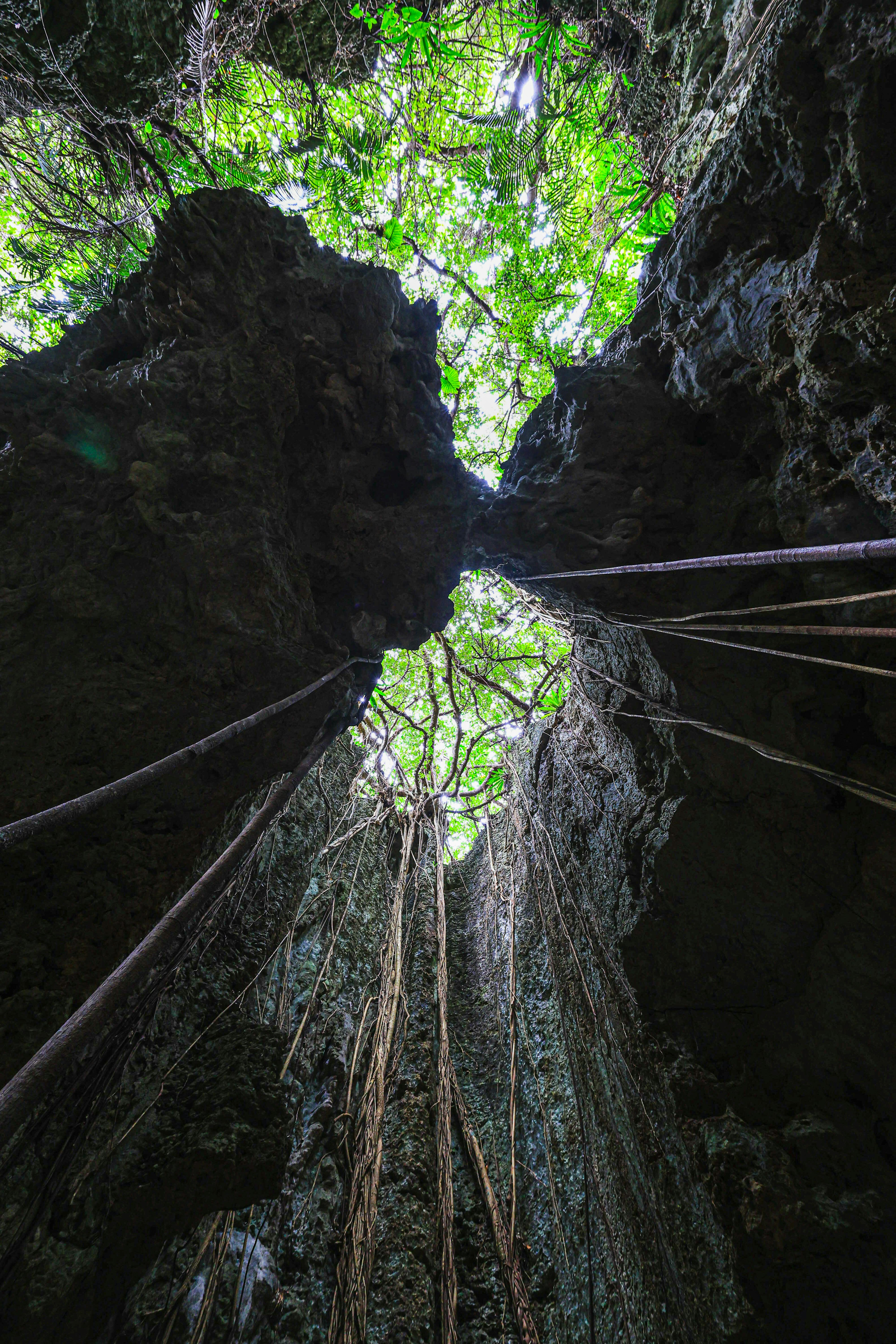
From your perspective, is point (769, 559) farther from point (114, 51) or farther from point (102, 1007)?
point (114, 51)

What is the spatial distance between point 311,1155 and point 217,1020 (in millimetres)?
1061

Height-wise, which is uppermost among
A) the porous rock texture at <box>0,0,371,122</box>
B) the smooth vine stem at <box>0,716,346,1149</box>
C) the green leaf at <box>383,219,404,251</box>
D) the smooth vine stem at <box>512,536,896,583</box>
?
the green leaf at <box>383,219,404,251</box>

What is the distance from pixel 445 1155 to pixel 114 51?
623 cm

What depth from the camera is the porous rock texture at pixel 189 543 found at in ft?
6.35

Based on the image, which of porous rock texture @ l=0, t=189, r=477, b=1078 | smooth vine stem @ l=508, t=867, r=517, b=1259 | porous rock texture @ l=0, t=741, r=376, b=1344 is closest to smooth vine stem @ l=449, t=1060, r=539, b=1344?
smooth vine stem @ l=508, t=867, r=517, b=1259

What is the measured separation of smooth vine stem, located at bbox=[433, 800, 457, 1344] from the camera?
7.29 ft

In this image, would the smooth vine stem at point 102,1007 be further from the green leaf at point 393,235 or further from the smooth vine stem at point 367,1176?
the green leaf at point 393,235

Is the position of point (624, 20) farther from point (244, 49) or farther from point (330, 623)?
point (330, 623)

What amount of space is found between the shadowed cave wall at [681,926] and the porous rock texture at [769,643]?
13mm

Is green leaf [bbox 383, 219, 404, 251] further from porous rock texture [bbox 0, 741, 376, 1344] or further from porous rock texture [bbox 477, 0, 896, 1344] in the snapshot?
porous rock texture [bbox 0, 741, 376, 1344]

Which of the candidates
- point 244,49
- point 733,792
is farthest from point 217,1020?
point 244,49

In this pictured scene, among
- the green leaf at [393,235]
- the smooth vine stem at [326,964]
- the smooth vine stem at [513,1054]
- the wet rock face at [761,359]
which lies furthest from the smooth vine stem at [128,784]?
the green leaf at [393,235]

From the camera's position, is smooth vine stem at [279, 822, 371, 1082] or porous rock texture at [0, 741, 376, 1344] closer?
porous rock texture at [0, 741, 376, 1344]

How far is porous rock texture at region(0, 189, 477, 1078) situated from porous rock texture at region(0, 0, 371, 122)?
1.01 meters
